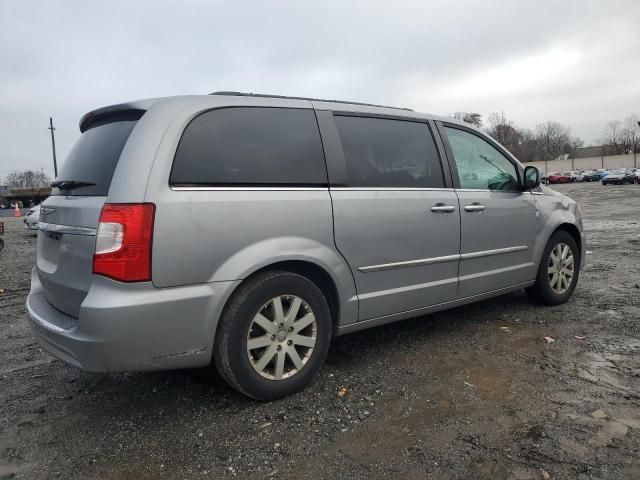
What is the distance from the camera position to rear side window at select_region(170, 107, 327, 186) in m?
2.74

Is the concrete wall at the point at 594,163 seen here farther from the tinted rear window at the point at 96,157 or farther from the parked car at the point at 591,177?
the tinted rear window at the point at 96,157

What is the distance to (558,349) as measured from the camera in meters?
3.78

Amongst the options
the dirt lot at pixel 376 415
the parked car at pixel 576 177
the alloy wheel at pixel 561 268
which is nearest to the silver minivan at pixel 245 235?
the dirt lot at pixel 376 415

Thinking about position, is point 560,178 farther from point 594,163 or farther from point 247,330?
point 247,330

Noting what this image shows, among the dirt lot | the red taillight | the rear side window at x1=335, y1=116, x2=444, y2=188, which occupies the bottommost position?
the dirt lot

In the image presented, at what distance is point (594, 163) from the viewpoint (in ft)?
285

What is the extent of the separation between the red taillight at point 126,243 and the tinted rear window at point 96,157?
0.91 ft

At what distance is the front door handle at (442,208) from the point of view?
146 inches

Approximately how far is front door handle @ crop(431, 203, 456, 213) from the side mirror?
1.17 metres

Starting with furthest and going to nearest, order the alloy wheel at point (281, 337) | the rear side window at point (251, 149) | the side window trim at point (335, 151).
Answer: the side window trim at point (335, 151)
the alloy wheel at point (281, 337)
the rear side window at point (251, 149)

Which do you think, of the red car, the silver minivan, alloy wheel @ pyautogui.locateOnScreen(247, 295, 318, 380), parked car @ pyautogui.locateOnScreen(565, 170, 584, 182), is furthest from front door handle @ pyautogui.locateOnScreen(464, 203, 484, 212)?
parked car @ pyautogui.locateOnScreen(565, 170, 584, 182)

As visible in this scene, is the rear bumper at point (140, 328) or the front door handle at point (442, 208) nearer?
the rear bumper at point (140, 328)

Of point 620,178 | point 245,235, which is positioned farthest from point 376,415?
point 620,178

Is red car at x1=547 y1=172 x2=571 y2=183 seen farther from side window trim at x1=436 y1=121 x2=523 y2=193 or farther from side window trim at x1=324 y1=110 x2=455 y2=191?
side window trim at x1=324 y1=110 x2=455 y2=191
